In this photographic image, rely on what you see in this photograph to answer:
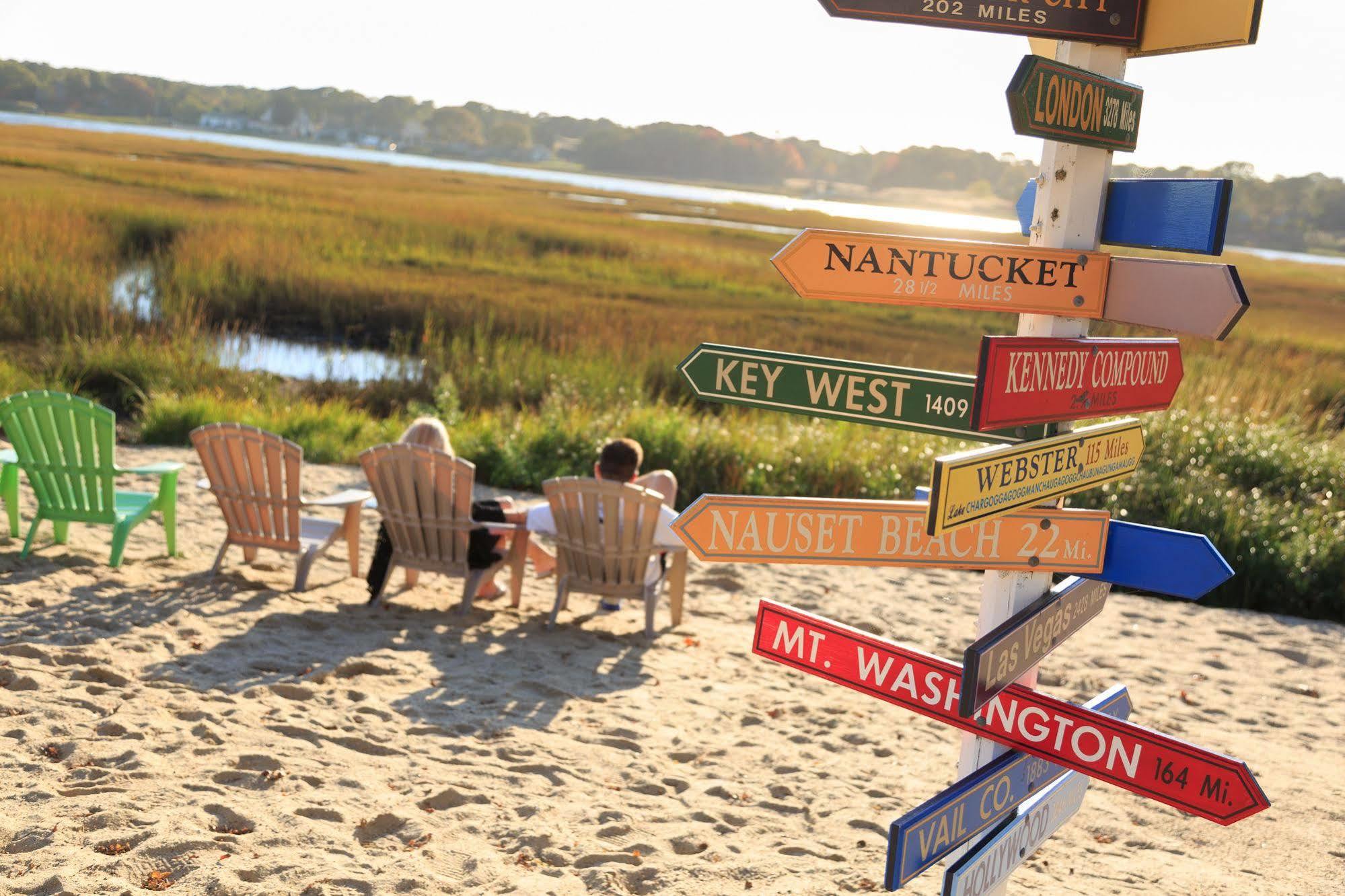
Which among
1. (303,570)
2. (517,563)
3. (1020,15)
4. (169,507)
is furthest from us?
(169,507)

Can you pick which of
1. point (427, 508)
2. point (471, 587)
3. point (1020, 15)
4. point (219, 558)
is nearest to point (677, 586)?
point (471, 587)

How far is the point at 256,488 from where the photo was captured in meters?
6.38

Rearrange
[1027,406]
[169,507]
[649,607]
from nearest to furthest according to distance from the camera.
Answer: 1. [1027,406]
2. [649,607]
3. [169,507]

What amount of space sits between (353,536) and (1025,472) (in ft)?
18.2

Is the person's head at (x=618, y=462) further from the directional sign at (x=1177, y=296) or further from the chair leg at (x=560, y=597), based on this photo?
the directional sign at (x=1177, y=296)

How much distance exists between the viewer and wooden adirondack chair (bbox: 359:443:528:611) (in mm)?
6148

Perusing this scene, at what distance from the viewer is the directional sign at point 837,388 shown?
2135 millimetres

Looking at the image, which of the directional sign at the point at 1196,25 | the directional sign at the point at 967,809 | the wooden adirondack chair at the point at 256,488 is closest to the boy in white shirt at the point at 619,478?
the wooden adirondack chair at the point at 256,488

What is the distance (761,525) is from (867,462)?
780 cm

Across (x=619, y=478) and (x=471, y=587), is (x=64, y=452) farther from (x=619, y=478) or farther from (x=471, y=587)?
(x=619, y=478)

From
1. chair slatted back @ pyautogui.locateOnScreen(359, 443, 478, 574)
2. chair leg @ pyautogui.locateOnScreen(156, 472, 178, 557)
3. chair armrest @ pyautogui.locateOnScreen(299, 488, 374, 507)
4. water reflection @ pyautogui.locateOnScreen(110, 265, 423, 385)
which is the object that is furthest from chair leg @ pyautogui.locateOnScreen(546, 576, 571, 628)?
water reflection @ pyautogui.locateOnScreen(110, 265, 423, 385)

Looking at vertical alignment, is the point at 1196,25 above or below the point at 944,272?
above

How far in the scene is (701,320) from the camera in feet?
68.2

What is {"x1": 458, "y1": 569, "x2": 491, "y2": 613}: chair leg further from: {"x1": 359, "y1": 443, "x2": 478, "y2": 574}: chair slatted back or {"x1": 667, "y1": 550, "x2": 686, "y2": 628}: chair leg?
{"x1": 667, "y1": 550, "x2": 686, "y2": 628}: chair leg
